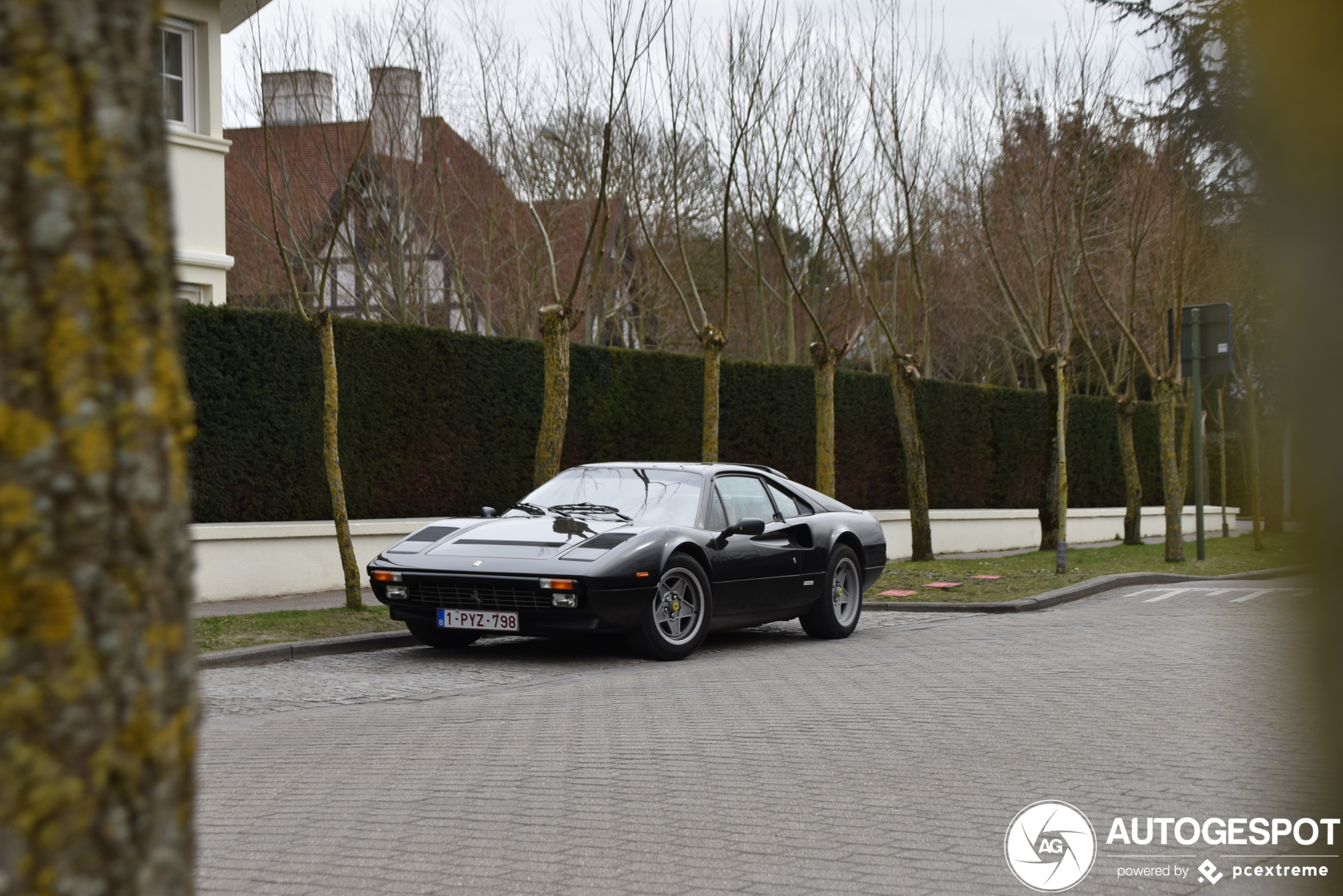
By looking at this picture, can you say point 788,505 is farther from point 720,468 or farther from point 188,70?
point 188,70

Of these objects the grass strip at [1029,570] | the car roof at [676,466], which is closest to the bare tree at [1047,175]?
the grass strip at [1029,570]

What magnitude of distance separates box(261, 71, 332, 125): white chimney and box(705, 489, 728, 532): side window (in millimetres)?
11320

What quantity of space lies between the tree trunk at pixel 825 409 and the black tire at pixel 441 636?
29.4 ft

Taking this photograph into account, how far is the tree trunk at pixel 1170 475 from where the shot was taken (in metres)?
20.0

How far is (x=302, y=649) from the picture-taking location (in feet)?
33.6

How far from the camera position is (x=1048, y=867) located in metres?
4.42

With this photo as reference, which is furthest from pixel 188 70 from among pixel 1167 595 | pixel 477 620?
pixel 1167 595

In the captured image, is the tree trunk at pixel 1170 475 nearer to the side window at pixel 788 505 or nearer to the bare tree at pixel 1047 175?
the bare tree at pixel 1047 175

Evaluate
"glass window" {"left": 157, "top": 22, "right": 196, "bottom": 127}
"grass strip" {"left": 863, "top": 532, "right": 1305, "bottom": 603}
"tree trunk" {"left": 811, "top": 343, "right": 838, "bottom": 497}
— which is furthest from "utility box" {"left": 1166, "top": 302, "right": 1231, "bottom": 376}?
"glass window" {"left": 157, "top": 22, "right": 196, "bottom": 127}

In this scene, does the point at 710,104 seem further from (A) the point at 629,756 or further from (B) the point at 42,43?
(B) the point at 42,43

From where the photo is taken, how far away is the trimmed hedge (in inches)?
550

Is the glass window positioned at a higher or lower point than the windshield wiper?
higher

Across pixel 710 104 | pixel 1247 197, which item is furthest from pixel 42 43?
pixel 710 104

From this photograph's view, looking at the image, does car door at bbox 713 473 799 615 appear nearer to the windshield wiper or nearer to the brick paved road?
the brick paved road
